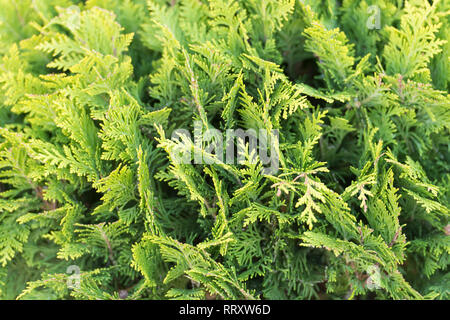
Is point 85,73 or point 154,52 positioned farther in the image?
point 154,52

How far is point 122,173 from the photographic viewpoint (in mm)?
2420

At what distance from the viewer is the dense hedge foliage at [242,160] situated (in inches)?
94.3

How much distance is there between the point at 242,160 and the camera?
7.87 ft

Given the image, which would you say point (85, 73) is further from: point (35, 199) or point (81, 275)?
point (81, 275)

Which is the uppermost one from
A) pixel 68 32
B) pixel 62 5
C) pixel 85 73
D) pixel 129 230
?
pixel 62 5

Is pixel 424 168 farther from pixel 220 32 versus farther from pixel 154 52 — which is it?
pixel 154 52

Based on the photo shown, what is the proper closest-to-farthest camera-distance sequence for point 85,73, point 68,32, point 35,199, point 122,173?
point 122,173 → point 85,73 → point 35,199 → point 68,32

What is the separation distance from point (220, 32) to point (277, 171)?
1.09m

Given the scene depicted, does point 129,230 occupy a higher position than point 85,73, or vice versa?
point 85,73

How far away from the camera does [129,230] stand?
8.68 ft

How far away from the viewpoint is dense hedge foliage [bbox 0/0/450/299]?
7.86 feet

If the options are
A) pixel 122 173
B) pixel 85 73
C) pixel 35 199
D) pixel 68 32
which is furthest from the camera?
pixel 68 32
